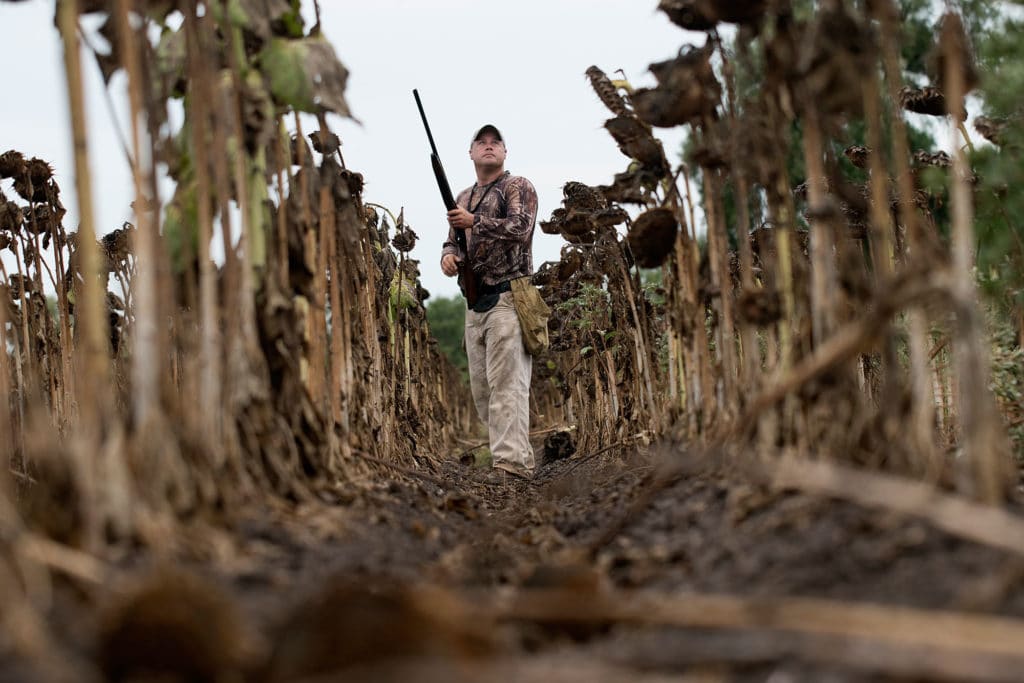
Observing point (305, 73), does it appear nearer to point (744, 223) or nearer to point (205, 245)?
point (205, 245)

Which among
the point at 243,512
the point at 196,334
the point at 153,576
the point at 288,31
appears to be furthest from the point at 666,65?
the point at 153,576

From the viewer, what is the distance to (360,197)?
545 cm

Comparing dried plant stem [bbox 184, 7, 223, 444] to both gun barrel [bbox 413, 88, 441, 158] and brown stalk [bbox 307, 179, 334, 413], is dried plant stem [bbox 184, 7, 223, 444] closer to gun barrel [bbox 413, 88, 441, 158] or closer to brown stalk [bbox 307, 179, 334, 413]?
brown stalk [bbox 307, 179, 334, 413]

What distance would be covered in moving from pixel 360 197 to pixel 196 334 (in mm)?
2724

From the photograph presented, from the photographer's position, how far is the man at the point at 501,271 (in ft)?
21.6

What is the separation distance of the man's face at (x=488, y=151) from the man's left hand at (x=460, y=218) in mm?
463

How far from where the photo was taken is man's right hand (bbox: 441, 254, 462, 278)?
22.0ft

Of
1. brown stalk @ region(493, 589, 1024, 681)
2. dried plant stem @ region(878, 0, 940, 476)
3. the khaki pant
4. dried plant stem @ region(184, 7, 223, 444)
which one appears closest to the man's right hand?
the khaki pant

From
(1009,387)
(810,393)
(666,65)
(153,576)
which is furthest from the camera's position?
(1009,387)

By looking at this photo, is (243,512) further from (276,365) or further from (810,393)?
(810,393)

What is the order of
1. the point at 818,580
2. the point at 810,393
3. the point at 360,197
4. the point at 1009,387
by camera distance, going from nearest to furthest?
the point at 818,580 < the point at 810,393 < the point at 1009,387 < the point at 360,197

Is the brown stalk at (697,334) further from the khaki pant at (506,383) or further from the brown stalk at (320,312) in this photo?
the khaki pant at (506,383)

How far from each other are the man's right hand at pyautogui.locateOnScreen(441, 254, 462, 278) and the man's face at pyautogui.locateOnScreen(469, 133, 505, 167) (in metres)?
0.68

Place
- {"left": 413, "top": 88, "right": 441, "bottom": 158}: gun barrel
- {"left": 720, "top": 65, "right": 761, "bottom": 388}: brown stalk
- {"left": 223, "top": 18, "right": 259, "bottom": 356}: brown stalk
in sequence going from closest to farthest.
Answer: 1. {"left": 223, "top": 18, "right": 259, "bottom": 356}: brown stalk
2. {"left": 720, "top": 65, "right": 761, "bottom": 388}: brown stalk
3. {"left": 413, "top": 88, "right": 441, "bottom": 158}: gun barrel
